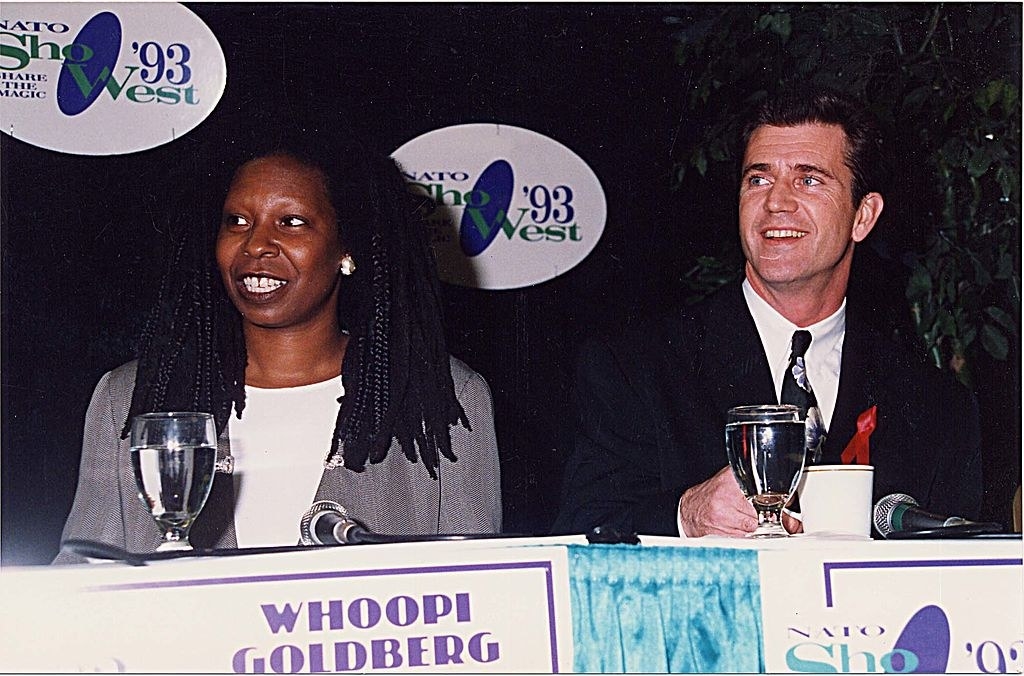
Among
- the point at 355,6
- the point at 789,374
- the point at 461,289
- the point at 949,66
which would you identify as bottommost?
the point at 789,374

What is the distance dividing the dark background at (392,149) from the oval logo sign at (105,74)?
4 centimetres

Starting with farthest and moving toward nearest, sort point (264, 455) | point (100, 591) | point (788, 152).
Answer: point (788, 152) < point (264, 455) < point (100, 591)

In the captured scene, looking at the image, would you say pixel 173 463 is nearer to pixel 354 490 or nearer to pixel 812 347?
pixel 354 490

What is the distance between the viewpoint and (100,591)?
44.1 inches

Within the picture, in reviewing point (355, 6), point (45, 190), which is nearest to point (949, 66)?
point (355, 6)

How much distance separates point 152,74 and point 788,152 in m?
1.33

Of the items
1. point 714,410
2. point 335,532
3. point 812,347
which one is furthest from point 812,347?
point 335,532

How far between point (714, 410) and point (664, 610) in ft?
4.73

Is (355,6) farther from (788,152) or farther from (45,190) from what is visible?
(788,152)

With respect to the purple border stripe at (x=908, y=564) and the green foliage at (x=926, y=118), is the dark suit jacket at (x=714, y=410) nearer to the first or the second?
the green foliage at (x=926, y=118)

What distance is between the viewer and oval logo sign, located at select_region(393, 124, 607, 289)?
9.16 ft

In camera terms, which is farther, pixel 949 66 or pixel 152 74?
pixel 949 66

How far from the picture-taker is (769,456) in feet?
4.46

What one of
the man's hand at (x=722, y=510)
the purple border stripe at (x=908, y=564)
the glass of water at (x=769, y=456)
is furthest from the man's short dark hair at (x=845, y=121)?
the purple border stripe at (x=908, y=564)
